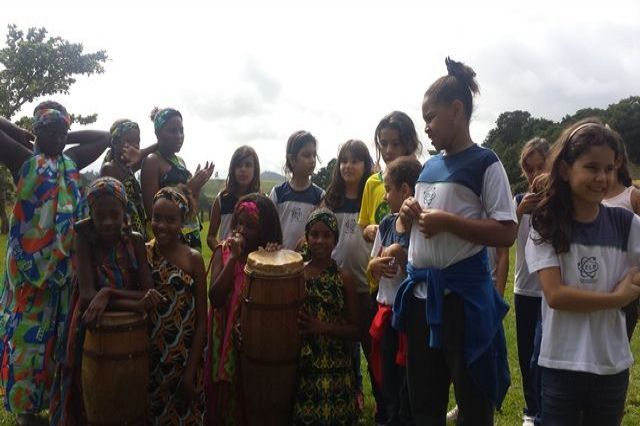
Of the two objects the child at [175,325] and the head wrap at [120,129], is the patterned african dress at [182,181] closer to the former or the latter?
the head wrap at [120,129]

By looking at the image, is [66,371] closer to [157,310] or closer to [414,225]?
[157,310]

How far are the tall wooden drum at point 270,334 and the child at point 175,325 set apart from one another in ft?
1.01

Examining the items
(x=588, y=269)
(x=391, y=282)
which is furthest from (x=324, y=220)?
(x=588, y=269)

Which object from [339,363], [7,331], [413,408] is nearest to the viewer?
[413,408]

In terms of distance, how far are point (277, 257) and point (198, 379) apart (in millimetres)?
898

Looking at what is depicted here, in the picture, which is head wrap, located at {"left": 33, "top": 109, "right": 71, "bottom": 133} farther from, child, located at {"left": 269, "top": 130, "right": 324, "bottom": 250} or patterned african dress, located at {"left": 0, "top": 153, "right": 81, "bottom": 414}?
child, located at {"left": 269, "top": 130, "right": 324, "bottom": 250}

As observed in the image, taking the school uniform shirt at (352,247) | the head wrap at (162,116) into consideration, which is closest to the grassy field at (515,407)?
the school uniform shirt at (352,247)

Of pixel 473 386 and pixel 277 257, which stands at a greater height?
pixel 277 257

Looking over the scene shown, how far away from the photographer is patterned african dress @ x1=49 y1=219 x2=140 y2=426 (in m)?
2.87

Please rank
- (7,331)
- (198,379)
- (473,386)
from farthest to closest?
(7,331), (198,379), (473,386)

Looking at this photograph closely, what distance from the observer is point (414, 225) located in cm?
274

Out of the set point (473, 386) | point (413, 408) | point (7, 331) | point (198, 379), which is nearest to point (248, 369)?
point (198, 379)

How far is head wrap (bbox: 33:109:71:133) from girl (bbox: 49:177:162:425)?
110 cm

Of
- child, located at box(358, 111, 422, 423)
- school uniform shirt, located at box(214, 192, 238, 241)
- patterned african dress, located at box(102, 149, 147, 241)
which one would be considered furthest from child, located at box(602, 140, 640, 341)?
patterned african dress, located at box(102, 149, 147, 241)
